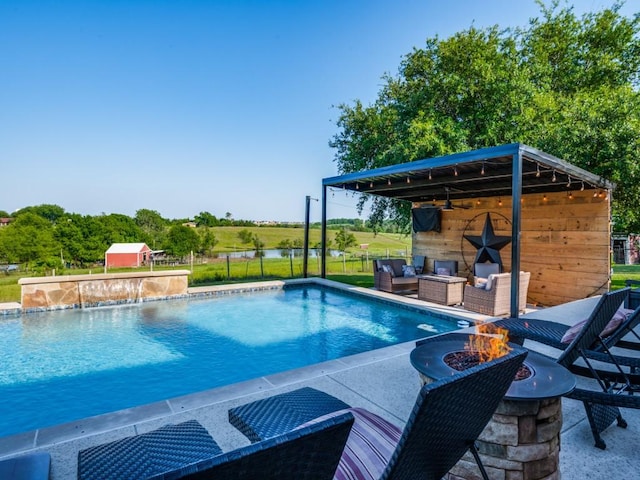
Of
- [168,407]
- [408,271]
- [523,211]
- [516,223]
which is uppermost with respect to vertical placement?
[523,211]

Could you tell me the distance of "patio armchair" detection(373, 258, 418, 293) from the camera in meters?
8.80

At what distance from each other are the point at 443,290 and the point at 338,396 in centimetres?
501

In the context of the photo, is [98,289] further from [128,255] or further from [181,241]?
[128,255]

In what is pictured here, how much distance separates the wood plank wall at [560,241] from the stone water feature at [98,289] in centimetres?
799

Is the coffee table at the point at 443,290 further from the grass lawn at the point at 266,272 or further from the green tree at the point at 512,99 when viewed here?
the green tree at the point at 512,99

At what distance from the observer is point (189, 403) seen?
2965 millimetres

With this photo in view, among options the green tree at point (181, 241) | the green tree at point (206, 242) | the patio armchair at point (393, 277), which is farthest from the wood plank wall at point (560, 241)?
the green tree at point (181, 241)

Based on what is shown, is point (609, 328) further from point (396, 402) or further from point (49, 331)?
point (49, 331)

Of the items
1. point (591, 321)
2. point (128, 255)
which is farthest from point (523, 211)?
point (128, 255)

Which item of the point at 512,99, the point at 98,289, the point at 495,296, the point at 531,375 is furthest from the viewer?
the point at 512,99

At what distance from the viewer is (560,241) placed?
25.8ft

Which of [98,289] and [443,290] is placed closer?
[443,290]

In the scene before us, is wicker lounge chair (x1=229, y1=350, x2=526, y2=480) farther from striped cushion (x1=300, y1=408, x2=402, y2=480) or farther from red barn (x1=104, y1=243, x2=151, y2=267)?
red barn (x1=104, y1=243, x2=151, y2=267)

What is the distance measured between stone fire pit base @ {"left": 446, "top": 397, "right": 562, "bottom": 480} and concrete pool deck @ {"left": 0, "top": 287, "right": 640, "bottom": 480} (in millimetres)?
696
